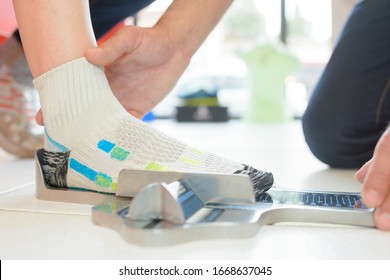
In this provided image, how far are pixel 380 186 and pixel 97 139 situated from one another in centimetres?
38

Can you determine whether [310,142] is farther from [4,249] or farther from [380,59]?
[4,249]

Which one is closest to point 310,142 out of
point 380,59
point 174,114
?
point 380,59

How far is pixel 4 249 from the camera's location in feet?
1.72

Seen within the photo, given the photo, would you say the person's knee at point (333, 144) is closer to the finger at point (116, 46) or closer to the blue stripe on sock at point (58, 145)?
the finger at point (116, 46)

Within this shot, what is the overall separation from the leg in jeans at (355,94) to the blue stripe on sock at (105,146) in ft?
2.14

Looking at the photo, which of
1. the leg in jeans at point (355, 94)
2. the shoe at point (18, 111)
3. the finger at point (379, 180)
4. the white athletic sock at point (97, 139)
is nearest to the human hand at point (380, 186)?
the finger at point (379, 180)

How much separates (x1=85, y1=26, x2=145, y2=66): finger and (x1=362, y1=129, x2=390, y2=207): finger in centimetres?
40

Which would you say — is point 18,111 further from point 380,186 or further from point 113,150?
point 380,186

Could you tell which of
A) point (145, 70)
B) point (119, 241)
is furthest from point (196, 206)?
point (145, 70)

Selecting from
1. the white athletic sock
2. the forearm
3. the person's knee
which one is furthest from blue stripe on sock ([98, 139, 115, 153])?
the person's knee

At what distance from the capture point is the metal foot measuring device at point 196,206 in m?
0.53

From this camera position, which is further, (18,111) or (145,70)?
(18,111)

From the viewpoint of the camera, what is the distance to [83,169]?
717mm

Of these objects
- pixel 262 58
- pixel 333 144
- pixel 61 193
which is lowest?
pixel 262 58
